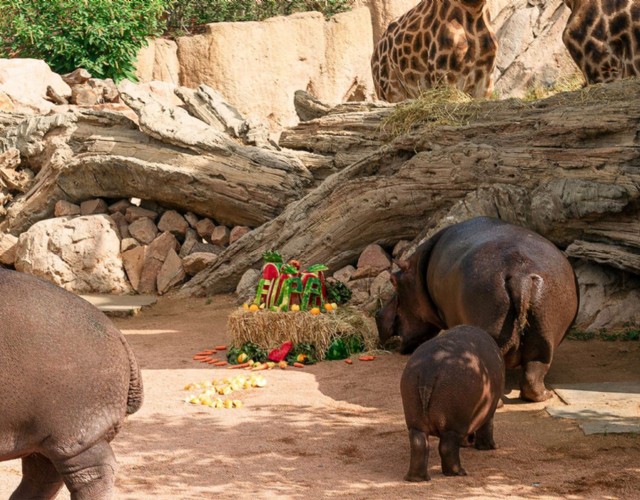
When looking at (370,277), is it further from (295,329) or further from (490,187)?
(295,329)

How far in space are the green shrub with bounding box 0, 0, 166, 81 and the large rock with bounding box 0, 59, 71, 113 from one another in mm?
2179

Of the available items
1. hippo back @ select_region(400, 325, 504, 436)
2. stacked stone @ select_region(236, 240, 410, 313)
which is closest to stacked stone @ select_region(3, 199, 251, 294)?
stacked stone @ select_region(236, 240, 410, 313)

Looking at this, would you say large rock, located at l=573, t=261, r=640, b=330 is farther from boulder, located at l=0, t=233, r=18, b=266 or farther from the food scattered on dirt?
boulder, located at l=0, t=233, r=18, b=266

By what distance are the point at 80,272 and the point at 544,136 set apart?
675cm

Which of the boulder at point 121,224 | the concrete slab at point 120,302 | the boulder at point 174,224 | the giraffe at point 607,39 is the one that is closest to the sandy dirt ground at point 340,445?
the concrete slab at point 120,302

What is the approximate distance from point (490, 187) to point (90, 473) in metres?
6.96

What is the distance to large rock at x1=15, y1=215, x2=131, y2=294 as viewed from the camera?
14000 millimetres

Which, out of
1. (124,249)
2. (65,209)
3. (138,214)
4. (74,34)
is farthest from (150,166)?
(74,34)

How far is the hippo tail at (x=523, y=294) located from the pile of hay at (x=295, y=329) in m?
2.72

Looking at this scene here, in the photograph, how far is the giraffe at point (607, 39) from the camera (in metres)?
11.9

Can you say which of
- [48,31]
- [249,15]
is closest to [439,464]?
[48,31]

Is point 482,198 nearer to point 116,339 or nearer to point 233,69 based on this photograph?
point 116,339

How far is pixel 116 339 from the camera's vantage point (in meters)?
4.75

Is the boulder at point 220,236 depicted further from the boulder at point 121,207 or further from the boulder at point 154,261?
the boulder at point 121,207
